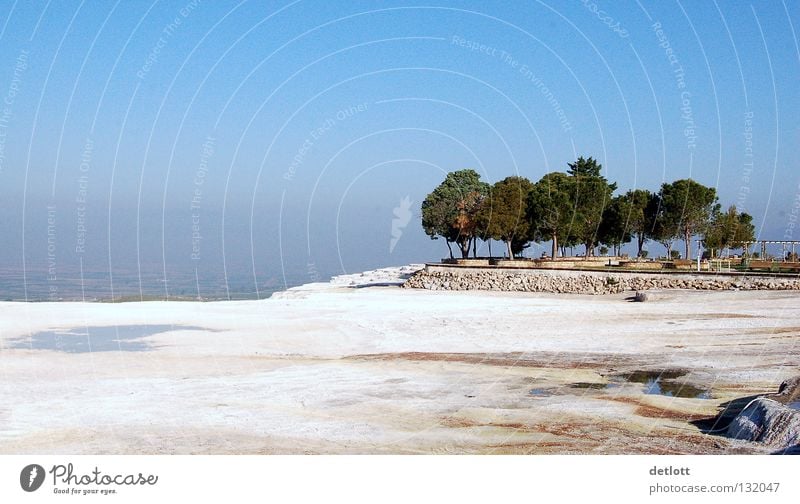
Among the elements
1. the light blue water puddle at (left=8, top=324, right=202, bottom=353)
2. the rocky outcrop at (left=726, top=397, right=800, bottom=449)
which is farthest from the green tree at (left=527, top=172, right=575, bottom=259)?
the rocky outcrop at (left=726, top=397, right=800, bottom=449)

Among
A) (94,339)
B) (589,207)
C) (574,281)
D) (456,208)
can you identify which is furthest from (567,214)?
(94,339)

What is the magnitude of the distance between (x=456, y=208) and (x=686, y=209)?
25.1 meters

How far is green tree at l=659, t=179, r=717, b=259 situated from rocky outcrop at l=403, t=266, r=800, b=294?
31499mm

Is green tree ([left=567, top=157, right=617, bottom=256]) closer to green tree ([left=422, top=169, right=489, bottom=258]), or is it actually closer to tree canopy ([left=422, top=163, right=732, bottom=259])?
tree canopy ([left=422, top=163, right=732, bottom=259])

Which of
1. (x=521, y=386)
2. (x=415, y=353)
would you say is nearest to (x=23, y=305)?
(x=415, y=353)

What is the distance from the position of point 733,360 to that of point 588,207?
229 feet

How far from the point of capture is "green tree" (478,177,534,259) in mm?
90375

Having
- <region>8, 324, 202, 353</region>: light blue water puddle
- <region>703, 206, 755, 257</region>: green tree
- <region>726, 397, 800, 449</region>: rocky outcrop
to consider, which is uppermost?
<region>703, 206, 755, 257</region>: green tree

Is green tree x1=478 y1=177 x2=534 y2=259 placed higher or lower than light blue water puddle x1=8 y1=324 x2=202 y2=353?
higher

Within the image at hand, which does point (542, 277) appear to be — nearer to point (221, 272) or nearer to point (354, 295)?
point (354, 295)

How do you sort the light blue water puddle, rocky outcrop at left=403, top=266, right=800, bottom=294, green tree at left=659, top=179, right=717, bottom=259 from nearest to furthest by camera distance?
1. the light blue water puddle
2. rocky outcrop at left=403, top=266, right=800, bottom=294
3. green tree at left=659, top=179, right=717, bottom=259

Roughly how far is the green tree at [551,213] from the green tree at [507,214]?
874 millimetres

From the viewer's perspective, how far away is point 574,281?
67625 millimetres
